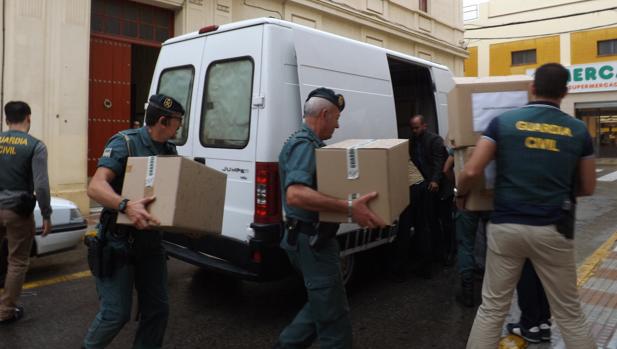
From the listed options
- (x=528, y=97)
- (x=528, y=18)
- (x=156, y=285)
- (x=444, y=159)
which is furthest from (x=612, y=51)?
(x=156, y=285)

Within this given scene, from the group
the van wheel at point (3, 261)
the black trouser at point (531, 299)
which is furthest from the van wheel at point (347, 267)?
the van wheel at point (3, 261)

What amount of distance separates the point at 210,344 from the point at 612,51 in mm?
28835

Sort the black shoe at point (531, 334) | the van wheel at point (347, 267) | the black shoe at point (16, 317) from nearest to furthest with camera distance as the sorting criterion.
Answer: the black shoe at point (531, 334), the black shoe at point (16, 317), the van wheel at point (347, 267)

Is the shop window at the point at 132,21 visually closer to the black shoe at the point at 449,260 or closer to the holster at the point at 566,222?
the black shoe at the point at 449,260

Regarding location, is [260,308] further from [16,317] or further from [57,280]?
[57,280]

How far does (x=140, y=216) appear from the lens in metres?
2.38

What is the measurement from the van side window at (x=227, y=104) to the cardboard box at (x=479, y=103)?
5.56ft

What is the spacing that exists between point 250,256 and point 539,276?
2.05m

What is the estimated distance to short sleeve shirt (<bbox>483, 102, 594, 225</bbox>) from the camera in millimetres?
2656

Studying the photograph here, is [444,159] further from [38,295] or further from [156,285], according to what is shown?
[38,295]

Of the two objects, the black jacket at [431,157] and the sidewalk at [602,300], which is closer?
the sidewalk at [602,300]

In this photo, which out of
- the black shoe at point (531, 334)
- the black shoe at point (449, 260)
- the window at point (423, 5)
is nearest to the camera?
the black shoe at point (531, 334)

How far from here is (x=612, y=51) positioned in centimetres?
2600

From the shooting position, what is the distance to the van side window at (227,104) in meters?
4.09
